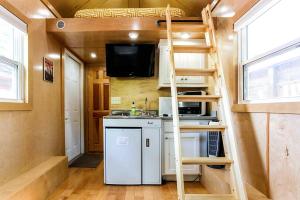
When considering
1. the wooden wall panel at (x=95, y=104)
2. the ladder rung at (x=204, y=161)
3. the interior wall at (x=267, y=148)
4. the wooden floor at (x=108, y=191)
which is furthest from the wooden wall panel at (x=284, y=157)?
the wooden wall panel at (x=95, y=104)

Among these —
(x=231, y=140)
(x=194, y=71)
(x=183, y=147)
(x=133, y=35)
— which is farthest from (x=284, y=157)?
(x=133, y=35)

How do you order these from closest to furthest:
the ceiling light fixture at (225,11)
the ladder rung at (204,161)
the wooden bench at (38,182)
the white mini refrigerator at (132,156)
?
1. the ladder rung at (204,161)
2. the wooden bench at (38,182)
3. the ceiling light fixture at (225,11)
4. the white mini refrigerator at (132,156)

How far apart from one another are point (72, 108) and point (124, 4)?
2303mm

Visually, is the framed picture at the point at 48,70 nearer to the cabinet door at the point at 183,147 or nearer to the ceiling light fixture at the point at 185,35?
the cabinet door at the point at 183,147

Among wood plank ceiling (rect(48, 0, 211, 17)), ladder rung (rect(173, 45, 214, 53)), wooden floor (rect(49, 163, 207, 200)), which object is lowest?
wooden floor (rect(49, 163, 207, 200))

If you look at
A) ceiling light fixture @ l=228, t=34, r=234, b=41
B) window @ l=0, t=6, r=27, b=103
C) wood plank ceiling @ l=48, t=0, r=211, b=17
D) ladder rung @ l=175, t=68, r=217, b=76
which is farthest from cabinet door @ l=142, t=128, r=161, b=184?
wood plank ceiling @ l=48, t=0, r=211, b=17

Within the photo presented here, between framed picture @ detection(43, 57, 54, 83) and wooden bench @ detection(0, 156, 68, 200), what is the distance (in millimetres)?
1160

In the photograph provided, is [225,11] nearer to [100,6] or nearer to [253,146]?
[253,146]

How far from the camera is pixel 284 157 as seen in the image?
174 centimetres

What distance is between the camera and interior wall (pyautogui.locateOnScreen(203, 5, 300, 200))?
165 cm

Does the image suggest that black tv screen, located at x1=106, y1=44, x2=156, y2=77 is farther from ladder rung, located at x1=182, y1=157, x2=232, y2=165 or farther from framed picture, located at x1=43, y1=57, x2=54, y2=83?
ladder rung, located at x1=182, y1=157, x2=232, y2=165

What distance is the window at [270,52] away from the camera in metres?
1.73

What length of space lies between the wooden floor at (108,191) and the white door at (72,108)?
1140 millimetres

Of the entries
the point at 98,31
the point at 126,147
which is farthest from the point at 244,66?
the point at 98,31
